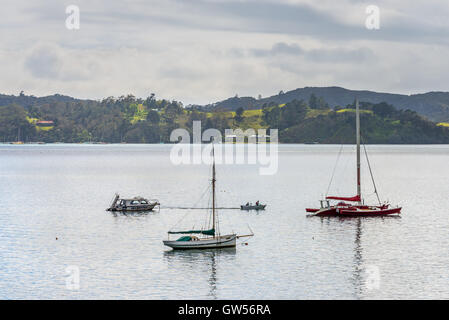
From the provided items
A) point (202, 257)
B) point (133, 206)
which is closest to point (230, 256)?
point (202, 257)

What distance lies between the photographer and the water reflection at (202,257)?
241ft

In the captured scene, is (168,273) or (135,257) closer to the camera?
(168,273)

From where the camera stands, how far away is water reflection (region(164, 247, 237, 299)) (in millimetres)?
73562

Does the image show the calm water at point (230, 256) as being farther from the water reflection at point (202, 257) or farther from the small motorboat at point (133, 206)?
the small motorboat at point (133, 206)

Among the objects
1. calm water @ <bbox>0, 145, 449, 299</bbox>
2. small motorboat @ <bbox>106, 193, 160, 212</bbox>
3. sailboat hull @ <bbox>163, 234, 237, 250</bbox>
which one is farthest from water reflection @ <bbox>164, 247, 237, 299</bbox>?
small motorboat @ <bbox>106, 193, 160, 212</bbox>

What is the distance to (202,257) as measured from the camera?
78.6m

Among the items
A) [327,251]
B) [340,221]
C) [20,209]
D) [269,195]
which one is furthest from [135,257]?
[269,195]

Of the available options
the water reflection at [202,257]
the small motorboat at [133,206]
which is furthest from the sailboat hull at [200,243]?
the small motorboat at [133,206]

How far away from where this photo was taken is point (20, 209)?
133 m

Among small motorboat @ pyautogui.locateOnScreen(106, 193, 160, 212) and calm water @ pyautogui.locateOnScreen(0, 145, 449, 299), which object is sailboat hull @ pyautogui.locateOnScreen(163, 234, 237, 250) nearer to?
calm water @ pyautogui.locateOnScreen(0, 145, 449, 299)

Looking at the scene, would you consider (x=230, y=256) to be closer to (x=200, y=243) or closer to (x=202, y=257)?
(x=202, y=257)

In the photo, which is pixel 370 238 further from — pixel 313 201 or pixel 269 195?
pixel 269 195
